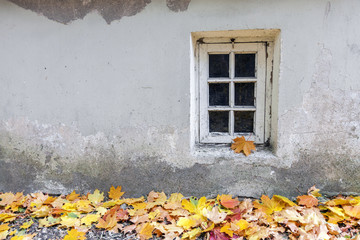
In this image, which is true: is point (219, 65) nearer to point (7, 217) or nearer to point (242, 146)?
point (242, 146)

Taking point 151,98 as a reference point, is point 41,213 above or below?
below

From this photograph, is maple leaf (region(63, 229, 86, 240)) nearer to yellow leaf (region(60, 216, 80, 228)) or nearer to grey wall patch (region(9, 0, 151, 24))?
Answer: yellow leaf (region(60, 216, 80, 228))

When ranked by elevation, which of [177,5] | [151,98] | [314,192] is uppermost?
[177,5]

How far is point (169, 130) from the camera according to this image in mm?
2561

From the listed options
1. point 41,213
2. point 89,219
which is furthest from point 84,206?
point 41,213

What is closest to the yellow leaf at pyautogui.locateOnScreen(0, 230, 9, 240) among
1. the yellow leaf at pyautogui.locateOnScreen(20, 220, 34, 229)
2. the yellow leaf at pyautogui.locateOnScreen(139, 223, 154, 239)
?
the yellow leaf at pyautogui.locateOnScreen(20, 220, 34, 229)

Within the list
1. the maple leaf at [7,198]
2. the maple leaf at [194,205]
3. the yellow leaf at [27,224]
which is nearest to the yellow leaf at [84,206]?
the yellow leaf at [27,224]

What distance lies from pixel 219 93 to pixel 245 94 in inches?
9.7

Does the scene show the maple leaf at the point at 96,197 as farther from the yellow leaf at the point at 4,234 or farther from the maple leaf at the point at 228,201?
the maple leaf at the point at 228,201

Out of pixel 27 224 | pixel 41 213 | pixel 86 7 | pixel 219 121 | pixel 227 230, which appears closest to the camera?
pixel 227 230

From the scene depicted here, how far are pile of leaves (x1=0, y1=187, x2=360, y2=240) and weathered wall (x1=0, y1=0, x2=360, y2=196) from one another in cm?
14

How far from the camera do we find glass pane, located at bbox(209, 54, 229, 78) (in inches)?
105

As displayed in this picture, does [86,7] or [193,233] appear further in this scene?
[86,7]

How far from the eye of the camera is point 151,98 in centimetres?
254
